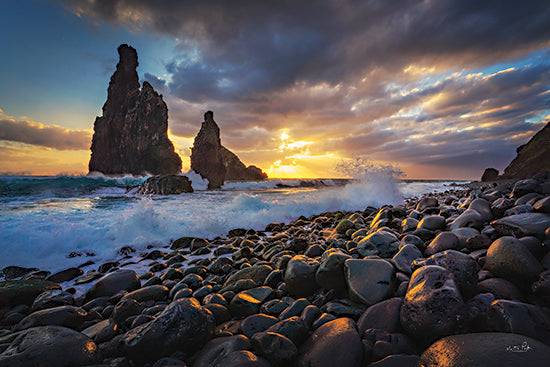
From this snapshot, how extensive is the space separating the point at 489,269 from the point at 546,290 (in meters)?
0.34

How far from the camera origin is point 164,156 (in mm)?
45000

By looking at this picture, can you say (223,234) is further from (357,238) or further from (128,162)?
(128,162)

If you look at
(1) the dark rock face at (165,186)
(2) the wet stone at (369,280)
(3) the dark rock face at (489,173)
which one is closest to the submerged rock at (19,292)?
(2) the wet stone at (369,280)

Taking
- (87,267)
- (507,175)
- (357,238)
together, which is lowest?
(87,267)

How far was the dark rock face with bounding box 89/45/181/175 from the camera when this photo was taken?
4516cm

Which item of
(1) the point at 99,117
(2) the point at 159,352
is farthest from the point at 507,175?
(1) the point at 99,117

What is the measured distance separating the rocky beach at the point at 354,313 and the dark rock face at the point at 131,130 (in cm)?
4688

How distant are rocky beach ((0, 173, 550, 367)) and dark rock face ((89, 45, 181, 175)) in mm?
46875

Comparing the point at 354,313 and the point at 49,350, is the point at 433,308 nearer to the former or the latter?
the point at 354,313

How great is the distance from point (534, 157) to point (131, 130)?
60.6 m

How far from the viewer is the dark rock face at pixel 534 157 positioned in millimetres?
14359

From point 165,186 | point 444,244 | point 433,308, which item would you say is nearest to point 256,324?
point 433,308

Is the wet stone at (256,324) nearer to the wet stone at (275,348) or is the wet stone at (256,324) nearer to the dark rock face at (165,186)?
the wet stone at (275,348)

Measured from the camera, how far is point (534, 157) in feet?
50.5
